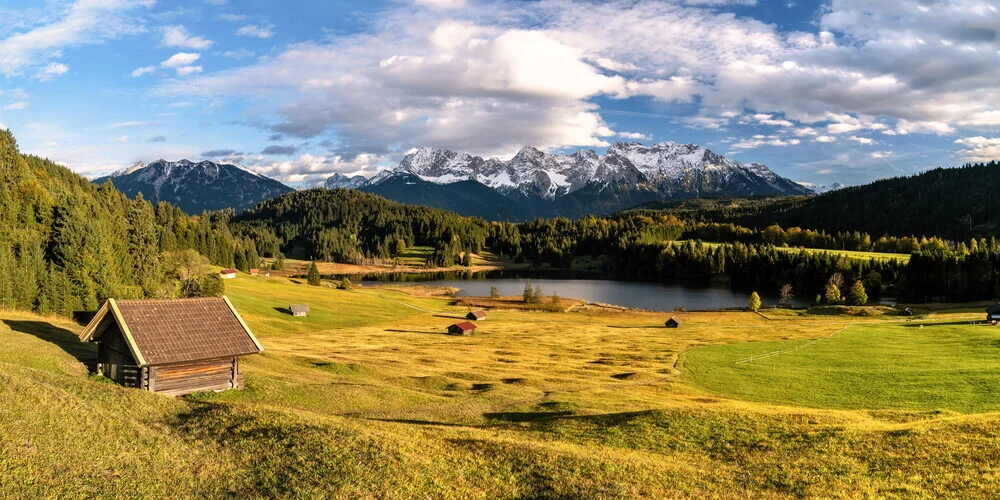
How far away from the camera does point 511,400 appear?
1500 inches

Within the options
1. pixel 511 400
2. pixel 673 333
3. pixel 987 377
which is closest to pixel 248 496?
pixel 511 400

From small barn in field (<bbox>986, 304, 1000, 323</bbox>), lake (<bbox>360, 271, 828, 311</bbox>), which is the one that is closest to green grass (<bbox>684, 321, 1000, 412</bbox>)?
small barn in field (<bbox>986, 304, 1000, 323</bbox>)

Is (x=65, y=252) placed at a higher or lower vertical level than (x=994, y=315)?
higher

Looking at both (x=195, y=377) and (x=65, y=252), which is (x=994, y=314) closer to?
(x=195, y=377)

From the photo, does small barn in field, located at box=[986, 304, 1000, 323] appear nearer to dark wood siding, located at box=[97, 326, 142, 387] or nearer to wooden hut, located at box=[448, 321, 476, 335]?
wooden hut, located at box=[448, 321, 476, 335]

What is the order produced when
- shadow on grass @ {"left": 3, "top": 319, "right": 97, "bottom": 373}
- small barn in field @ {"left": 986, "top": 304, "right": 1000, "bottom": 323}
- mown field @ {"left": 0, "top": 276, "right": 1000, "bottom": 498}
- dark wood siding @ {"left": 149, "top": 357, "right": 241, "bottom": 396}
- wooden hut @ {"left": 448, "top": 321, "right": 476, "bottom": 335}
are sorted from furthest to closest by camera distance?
wooden hut @ {"left": 448, "top": 321, "right": 476, "bottom": 335}, small barn in field @ {"left": 986, "top": 304, "right": 1000, "bottom": 323}, shadow on grass @ {"left": 3, "top": 319, "right": 97, "bottom": 373}, dark wood siding @ {"left": 149, "top": 357, "right": 241, "bottom": 396}, mown field @ {"left": 0, "top": 276, "right": 1000, "bottom": 498}

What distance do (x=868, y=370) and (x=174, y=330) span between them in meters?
57.8

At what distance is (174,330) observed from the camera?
34.6 meters

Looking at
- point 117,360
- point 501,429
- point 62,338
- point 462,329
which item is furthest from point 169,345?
point 462,329

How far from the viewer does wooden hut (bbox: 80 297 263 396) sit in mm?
32750

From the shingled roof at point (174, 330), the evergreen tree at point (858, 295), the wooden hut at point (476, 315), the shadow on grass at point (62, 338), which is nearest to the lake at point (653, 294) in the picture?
the evergreen tree at point (858, 295)

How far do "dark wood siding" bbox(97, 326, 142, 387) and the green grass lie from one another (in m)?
43.0

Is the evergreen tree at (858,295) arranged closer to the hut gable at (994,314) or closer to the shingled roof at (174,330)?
the hut gable at (994,314)

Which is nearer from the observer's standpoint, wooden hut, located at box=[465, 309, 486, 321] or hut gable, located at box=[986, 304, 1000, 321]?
hut gable, located at box=[986, 304, 1000, 321]
